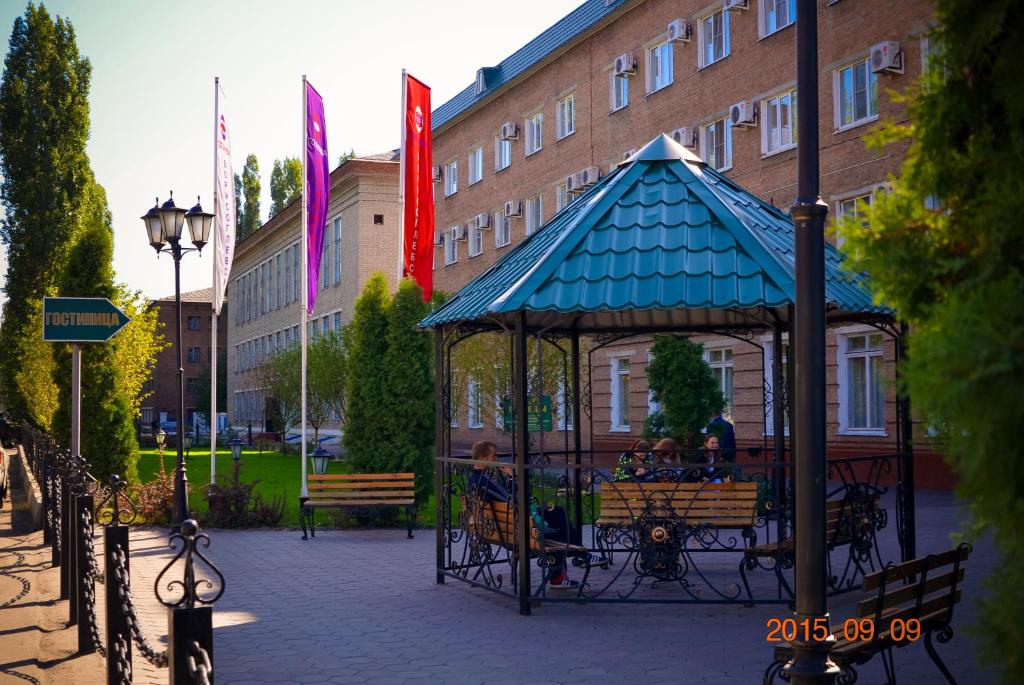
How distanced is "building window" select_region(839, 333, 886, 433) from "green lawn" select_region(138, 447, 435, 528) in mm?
9504

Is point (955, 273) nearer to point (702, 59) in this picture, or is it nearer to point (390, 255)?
point (702, 59)

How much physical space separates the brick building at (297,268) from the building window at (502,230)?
5119 millimetres

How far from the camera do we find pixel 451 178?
160 feet

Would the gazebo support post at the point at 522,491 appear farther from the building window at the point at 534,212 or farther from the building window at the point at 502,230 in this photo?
the building window at the point at 502,230

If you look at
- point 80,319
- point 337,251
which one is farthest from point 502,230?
point 80,319

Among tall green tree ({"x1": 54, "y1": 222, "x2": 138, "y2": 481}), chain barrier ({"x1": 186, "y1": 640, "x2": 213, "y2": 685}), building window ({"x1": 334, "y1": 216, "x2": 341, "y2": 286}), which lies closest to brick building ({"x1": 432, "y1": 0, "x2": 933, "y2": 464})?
building window ({"x1": 334, "y1": 216, "x2": 341, "y2": 286})

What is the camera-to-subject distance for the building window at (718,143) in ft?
96.9

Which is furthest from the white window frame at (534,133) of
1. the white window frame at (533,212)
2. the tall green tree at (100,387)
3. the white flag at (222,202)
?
the tall green tree at (100,387)

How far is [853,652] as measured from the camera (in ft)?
19.2

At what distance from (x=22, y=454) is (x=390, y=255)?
80.6 ft

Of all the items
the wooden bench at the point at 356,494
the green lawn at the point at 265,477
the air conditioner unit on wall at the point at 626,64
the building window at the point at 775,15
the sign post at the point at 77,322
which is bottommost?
the green lawn at the point at 265,477

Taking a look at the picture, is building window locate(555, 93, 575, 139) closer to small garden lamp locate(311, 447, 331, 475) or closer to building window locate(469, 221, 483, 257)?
building window locate(469, 221, 483, 257)

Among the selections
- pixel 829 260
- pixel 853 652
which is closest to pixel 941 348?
pixel 853 652

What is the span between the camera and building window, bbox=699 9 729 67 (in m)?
29.5
